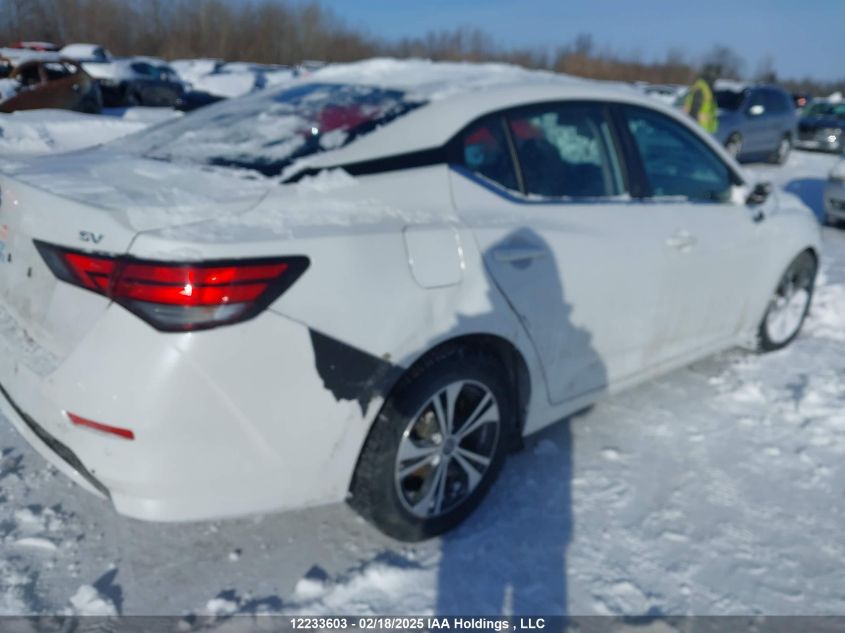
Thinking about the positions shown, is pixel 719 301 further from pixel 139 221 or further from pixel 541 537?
pixel 139 221

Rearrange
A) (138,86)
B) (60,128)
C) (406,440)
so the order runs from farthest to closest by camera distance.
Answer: (138,86) < (60,128) < (406,440)

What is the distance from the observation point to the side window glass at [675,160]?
11.2 feet

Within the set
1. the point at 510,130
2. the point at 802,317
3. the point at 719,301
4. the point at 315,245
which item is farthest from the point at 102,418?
the point at 802,317

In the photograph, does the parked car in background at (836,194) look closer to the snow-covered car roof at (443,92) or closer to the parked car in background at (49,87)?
the snow-covered car roof at (443,92)

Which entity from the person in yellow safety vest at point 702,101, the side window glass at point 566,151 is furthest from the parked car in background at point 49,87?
the side window glass at point 566,151

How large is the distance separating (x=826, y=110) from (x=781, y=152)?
477cm

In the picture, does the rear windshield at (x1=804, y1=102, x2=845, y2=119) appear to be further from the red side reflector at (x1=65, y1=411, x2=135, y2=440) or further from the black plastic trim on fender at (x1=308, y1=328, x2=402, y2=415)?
the red side reflector at (x1=65, y1=411, x2=135, y2=440)

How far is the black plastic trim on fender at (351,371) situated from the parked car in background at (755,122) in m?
12.6

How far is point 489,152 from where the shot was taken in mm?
2797

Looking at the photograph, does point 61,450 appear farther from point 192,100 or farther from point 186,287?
point 192,100

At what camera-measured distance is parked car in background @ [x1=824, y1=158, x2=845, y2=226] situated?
8.88 metres

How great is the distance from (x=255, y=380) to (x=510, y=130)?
1.49m

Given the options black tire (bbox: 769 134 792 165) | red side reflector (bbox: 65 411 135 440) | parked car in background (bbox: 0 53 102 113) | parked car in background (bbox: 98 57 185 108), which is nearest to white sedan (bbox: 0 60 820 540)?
red side reflector (bbox: 65 411 135 440)

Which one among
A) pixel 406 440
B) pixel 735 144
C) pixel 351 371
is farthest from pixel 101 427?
pixel 735 144
